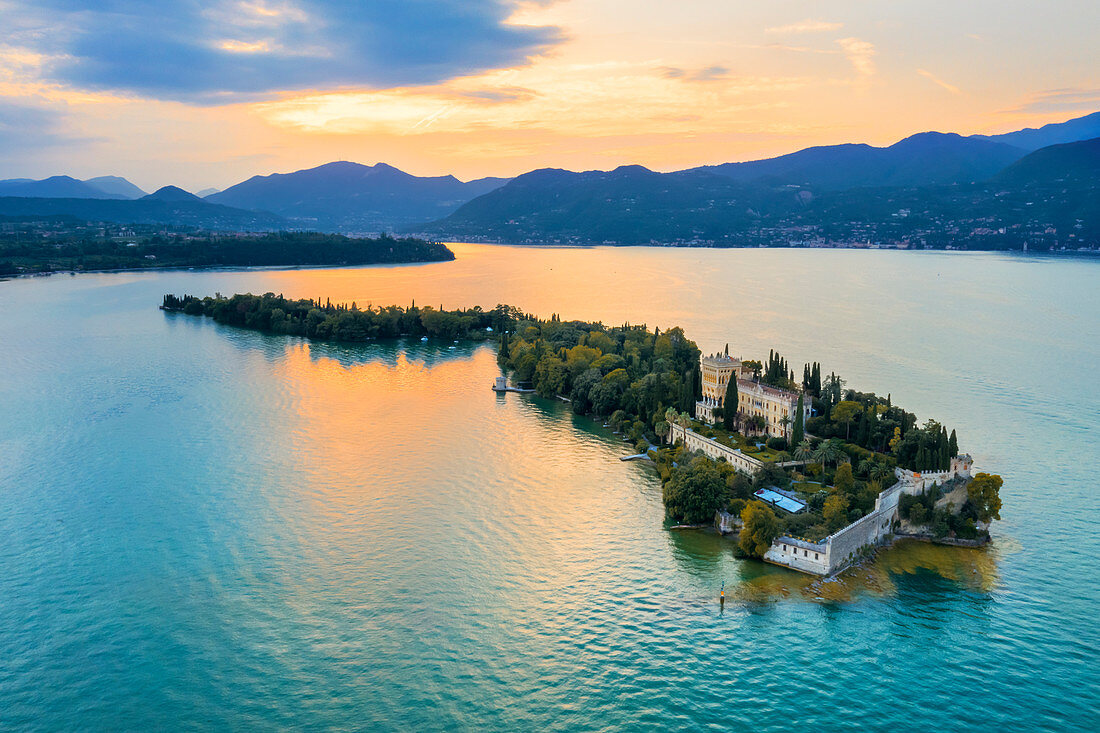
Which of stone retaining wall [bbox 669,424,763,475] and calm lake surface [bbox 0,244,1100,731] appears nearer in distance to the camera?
calm lake surface [bbox 0,244,1100,731]

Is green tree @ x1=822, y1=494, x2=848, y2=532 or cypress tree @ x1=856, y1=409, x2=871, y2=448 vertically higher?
cypress tree @ x1=856, y1=409, x2=871, y2=448

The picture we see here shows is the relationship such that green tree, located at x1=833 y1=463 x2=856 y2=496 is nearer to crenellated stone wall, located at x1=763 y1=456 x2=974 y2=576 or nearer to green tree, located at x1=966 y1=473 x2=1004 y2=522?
crenellated stone wall, located at x1=763 y1=456 x2=974 y2=576

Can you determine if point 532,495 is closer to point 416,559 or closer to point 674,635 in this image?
point 416,559

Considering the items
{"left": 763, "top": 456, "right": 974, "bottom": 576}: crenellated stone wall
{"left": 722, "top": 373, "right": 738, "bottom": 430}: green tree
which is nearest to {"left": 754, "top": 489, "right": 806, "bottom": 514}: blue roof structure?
{"left": 763, "top": 456, "right": 974, "bottom": 576}: crenellated stone wall

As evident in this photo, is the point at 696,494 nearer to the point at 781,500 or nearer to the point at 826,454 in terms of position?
the point at 781,500

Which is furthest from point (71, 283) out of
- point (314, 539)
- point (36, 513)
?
point (314, 539)
